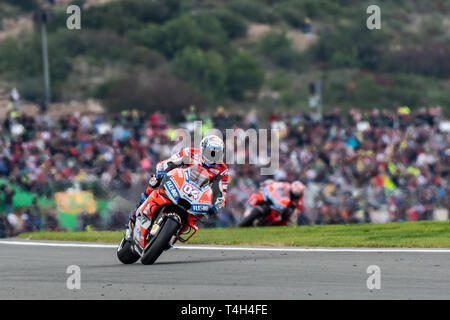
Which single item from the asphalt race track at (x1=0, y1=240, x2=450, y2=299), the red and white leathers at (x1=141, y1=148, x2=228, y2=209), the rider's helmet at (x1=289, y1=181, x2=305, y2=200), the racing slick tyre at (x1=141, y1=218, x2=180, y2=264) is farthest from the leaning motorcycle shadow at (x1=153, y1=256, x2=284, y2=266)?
the rider's helmet at (x1=289, y1=181, x2=305, y2=200)

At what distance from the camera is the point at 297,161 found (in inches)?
982

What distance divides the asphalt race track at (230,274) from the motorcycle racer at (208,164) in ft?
2.42

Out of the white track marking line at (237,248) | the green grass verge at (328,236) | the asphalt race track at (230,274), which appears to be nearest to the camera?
the asphalt race track at (230,274)

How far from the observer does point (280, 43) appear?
62.6 meters

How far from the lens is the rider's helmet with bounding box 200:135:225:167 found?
11.0 meters

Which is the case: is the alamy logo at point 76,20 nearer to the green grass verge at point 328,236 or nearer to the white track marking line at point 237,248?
the green grass verge at point 328,236

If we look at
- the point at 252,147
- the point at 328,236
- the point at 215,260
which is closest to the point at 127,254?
the point at 215,260

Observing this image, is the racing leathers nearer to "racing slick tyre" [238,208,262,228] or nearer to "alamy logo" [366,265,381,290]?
"alamy logo" [366,265,381,290]

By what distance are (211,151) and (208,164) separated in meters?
0.15

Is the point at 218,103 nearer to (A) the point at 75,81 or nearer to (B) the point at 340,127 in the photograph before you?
(A) the point at 75,81

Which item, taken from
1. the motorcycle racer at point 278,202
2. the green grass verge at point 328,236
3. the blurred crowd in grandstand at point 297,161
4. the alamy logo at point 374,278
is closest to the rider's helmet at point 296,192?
the motorcycle racer at point 278,202

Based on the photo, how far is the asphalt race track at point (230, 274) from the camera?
338 inches

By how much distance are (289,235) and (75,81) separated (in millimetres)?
40220

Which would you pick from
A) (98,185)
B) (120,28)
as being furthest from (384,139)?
(120,28)
